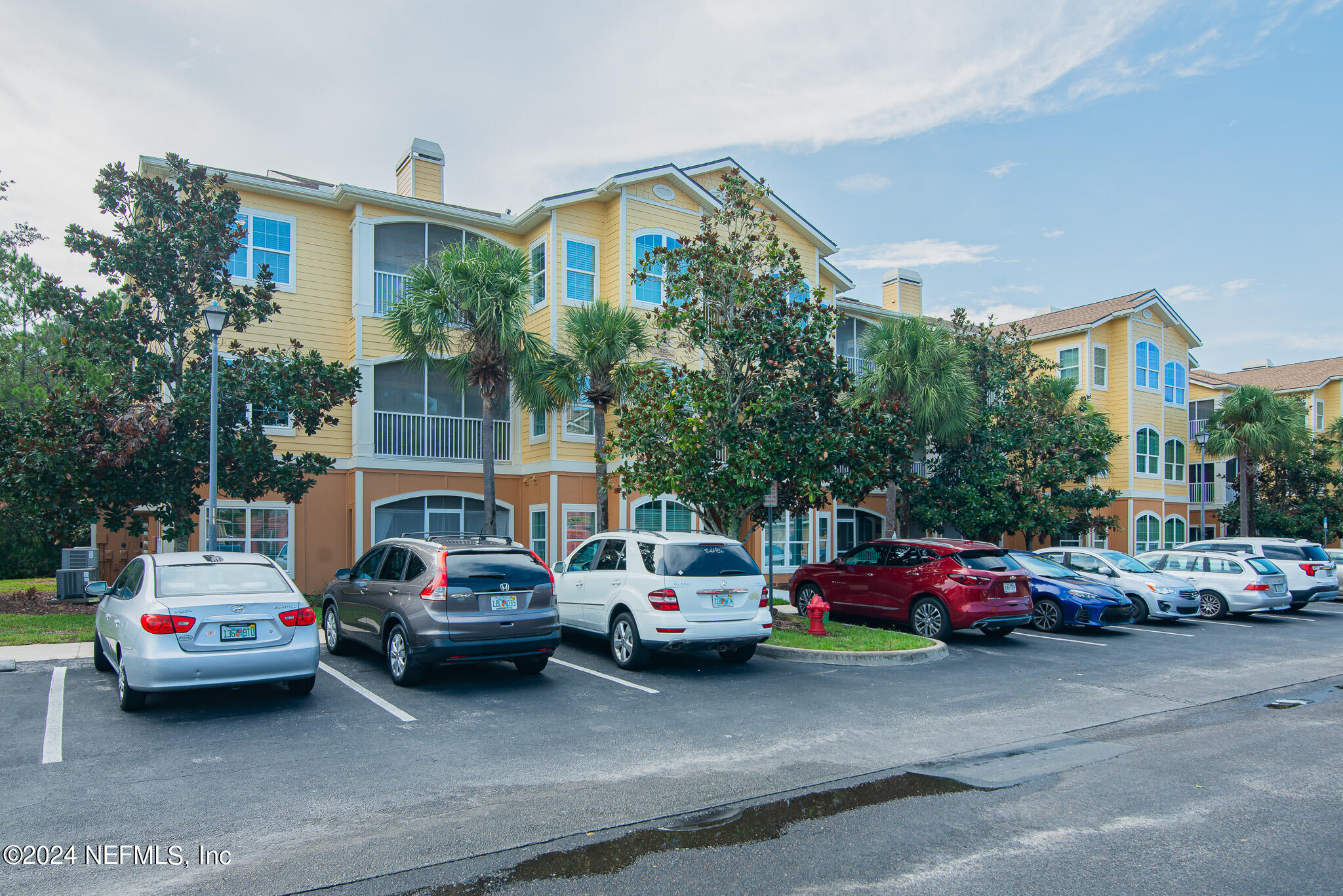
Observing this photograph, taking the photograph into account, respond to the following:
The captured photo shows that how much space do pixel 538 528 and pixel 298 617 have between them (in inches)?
492

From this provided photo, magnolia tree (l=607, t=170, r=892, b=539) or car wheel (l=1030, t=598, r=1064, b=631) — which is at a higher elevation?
magnolia tree (l=607, t=170, r=892, b=539)

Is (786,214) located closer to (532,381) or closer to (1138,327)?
(532,381)

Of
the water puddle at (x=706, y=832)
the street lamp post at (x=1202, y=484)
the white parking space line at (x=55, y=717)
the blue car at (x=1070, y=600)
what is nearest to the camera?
the water puddle at (x=706, y=832)

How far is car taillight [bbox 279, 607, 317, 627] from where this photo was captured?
8289mm

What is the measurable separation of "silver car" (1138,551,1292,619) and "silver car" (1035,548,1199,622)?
865 millimetres

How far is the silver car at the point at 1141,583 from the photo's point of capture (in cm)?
1697

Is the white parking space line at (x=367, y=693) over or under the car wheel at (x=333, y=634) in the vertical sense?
under

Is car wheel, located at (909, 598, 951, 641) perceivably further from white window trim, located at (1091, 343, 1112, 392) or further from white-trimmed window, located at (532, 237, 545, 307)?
white window trim, located at (1091, 343, 1112, 392)

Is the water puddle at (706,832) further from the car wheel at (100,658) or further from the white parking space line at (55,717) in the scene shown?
the car wheel at (100,658)

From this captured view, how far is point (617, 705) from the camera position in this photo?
29.3 ft

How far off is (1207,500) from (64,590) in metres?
41.9

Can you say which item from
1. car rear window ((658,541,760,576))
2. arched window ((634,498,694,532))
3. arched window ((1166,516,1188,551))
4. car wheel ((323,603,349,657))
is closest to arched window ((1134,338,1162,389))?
arched window ((1166,516,1188,551))

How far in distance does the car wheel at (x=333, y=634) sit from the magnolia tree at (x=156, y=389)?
17.7 ft

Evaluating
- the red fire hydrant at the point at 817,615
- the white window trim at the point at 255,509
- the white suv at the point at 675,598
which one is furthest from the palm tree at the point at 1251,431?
the white window trim at the point at 255,509
